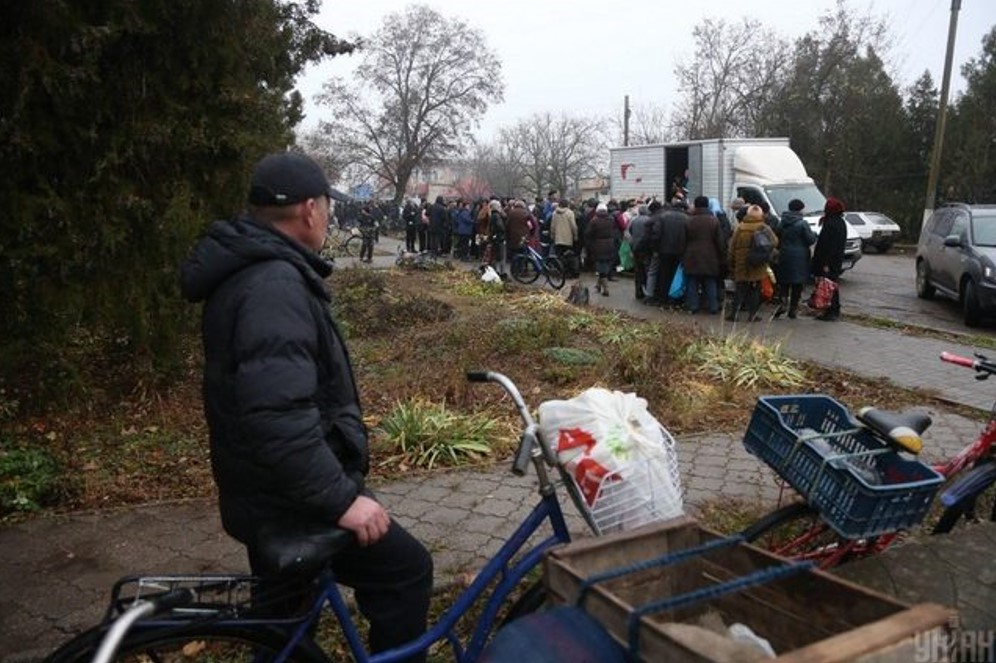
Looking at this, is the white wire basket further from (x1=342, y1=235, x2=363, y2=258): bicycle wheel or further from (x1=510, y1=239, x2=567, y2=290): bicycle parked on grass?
(x1=342, y1=235, x2=363, y2=258): bicycle wheel

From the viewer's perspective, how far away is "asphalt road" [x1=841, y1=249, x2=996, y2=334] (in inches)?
506

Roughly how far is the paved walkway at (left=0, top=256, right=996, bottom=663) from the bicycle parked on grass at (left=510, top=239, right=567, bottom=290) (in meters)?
11.4

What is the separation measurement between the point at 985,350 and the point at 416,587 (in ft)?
33.3

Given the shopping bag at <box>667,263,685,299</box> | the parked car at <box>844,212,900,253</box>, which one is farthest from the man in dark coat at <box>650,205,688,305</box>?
the parked car at <box>844,212,900,253</box>

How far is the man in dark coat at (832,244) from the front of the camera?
1232 centimetres

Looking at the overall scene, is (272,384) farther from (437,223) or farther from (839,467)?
(437,223)

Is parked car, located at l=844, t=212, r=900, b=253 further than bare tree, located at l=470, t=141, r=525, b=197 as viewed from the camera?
No

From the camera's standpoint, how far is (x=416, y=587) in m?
2.55

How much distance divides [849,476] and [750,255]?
925 cm

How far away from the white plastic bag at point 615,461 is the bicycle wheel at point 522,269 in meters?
15.3

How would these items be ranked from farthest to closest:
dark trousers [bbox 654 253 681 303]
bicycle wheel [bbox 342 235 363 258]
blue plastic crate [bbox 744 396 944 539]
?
bicycle wheel [bbox 342 235 363 258]
dark trousers [bbox 654 253 681 303]
blue plastic crate [bbox 744 396 944 539]

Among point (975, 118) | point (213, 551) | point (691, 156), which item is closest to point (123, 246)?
point (213, 551)

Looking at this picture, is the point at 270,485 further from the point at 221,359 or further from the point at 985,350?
the point at 985,350

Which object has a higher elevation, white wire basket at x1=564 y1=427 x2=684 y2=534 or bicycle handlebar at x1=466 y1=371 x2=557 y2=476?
bicycle handlebar at x1=466 y1=371 x2=557 y2=476
